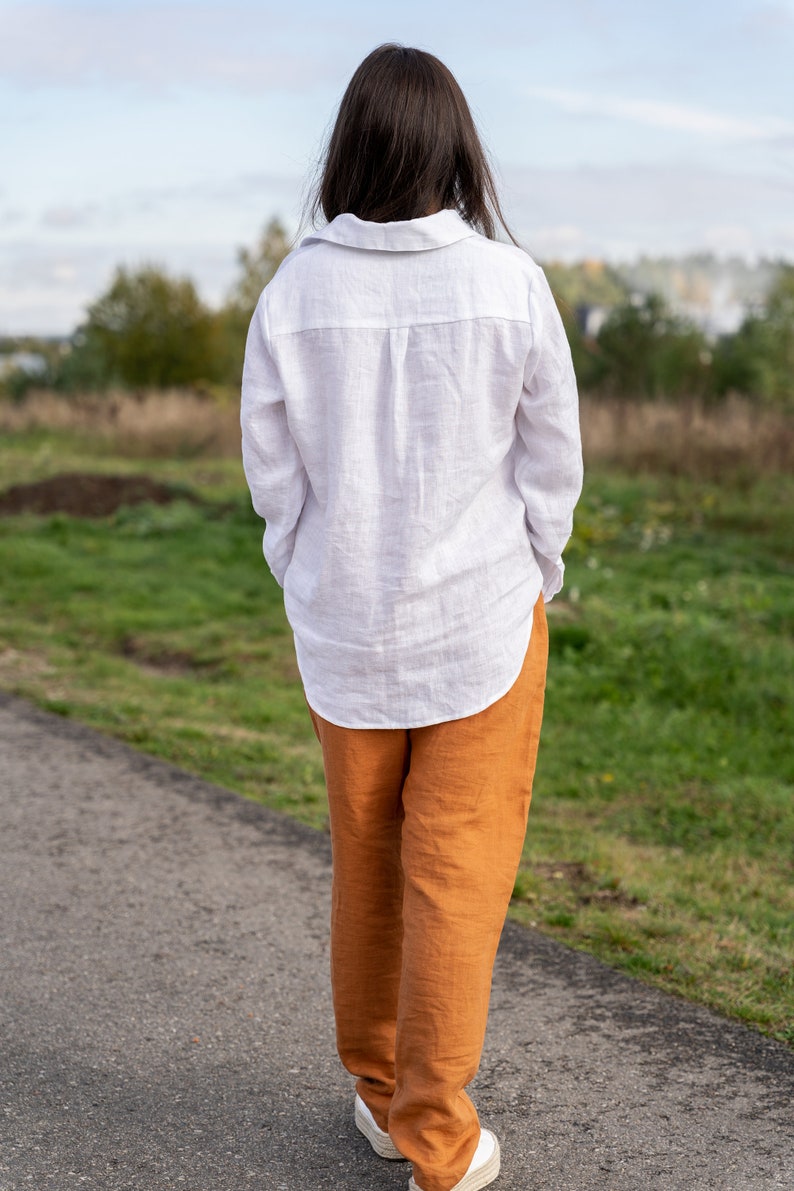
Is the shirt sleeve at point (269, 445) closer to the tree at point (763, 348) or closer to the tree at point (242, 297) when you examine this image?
the tree at point (763, 348)

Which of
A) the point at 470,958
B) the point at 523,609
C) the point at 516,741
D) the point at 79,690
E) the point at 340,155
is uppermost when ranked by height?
the point at 340,155

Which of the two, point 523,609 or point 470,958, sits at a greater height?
point 523,609

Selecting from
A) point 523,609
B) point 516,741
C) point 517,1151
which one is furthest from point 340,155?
point 517,1151

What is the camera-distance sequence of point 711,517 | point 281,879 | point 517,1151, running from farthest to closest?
point 711,517
point 281,879
point 517,1151

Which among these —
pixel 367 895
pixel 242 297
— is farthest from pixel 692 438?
pixel 242 297

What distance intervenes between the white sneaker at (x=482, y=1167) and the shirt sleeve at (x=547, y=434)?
118 centimetres

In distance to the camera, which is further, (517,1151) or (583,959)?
(583,959)

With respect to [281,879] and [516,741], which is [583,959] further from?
[516,741]

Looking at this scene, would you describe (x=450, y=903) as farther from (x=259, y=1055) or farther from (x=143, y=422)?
(x=143, y=422)

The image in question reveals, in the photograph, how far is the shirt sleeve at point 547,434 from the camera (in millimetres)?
2033

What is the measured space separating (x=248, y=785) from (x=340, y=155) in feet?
11.1

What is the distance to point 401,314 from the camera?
6.59 feet

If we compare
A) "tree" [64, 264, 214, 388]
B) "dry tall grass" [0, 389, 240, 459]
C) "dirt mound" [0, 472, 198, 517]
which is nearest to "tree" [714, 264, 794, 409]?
"dry tall grass" [0, 389, 240, 459]

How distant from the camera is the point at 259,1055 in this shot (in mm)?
2885
